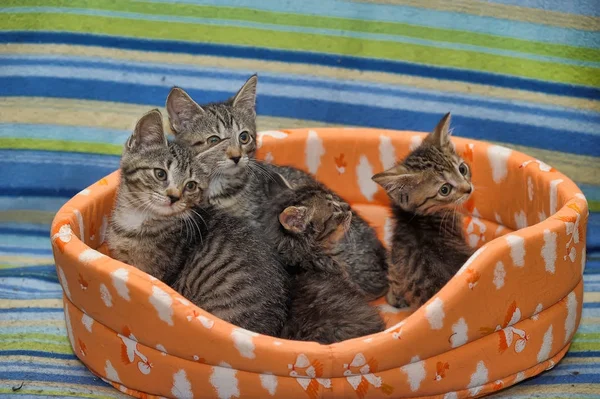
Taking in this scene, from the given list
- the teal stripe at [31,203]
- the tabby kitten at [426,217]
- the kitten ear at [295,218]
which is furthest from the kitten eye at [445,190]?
the teal stripe at [31,203]

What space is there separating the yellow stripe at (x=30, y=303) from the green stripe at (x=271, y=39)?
1398mm

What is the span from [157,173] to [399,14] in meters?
1.72

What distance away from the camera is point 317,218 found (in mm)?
2924

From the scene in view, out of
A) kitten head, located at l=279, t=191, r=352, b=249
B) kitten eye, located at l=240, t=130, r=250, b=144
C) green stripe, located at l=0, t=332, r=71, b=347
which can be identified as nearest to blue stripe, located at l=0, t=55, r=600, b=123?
kitten eye, located at l=240, t=130, r=250, b=144

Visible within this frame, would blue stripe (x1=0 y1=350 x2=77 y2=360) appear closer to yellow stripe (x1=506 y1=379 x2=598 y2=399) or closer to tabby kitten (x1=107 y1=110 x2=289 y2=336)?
tabby kitten (x1=107 y1=110 x2=289 y2=336)

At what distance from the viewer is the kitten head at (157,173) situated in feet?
8.90

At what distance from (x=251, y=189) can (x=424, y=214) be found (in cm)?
72

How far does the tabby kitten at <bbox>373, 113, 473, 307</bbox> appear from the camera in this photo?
293 cm

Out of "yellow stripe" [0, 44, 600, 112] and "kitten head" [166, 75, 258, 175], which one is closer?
"kitten head" [166, 75, 258, 175]

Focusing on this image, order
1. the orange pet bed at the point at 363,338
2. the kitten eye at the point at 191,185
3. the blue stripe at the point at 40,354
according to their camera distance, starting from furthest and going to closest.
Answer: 1. the blue stripe at the point at 40,354
2. the kitten eye at the point at 191,185
3. the orange pet bed at the point at 363,338

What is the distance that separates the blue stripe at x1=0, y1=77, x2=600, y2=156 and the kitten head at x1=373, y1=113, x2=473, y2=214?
0.73 metres

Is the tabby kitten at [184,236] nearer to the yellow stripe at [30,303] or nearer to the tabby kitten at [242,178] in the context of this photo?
the tabby kitten at [242,178]

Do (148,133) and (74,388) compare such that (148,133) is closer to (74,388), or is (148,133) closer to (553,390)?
(74,388)

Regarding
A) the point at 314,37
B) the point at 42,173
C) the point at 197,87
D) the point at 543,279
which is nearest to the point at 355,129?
the point at 314,37
